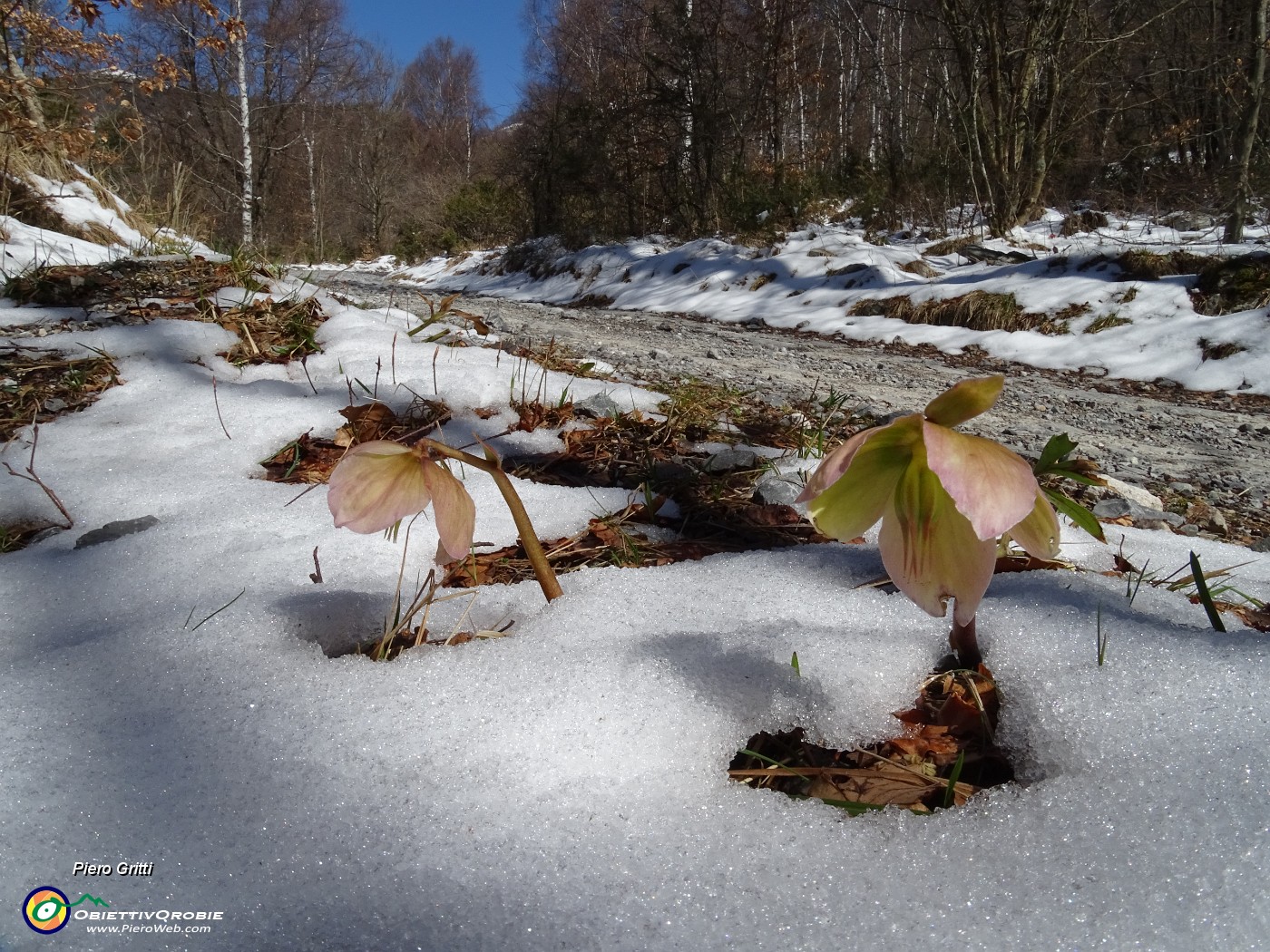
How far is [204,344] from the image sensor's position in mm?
2352

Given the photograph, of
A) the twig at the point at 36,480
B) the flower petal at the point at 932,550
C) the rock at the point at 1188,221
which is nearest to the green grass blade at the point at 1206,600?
the flower petal at the point at 932,550

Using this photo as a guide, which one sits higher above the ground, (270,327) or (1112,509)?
(270,327)

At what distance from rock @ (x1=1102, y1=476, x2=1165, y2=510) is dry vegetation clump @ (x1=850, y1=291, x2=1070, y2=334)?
13.2 feet

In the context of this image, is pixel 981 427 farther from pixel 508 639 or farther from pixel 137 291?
pixel 137 291

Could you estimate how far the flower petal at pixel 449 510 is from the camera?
79cm

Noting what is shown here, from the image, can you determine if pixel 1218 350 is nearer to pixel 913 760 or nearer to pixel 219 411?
pixel 913 760

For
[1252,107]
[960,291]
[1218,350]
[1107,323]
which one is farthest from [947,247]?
[1218,350]

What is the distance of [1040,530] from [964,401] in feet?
0.57

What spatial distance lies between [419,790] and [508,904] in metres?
0.16

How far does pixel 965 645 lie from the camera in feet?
2.73

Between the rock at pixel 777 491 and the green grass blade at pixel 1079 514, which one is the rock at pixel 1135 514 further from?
the green grass blade at pixel 1079 514

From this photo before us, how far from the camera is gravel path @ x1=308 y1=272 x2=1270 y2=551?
255 centimetres

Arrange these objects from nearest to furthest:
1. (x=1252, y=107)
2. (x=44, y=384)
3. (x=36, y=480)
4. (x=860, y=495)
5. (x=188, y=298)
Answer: (x=860, y=495) < (x=36, y=480) < (x=44, y=384) < (x=188, y=298) < (x=1252, y=107)

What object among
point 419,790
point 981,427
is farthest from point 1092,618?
point 981,427
